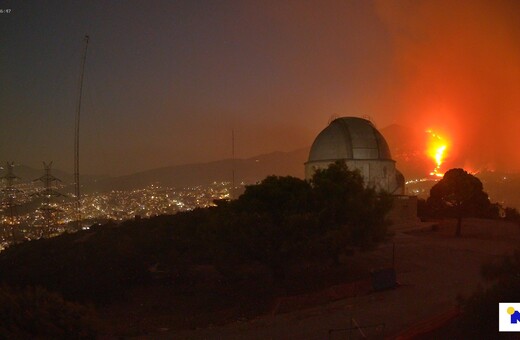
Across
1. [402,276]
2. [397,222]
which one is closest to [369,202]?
[402,276]

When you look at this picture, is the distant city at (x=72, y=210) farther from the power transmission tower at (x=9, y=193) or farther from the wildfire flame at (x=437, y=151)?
the wildfire flame at (x=437, y=151)

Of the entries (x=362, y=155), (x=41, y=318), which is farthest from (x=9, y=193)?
(x=41, y=318)

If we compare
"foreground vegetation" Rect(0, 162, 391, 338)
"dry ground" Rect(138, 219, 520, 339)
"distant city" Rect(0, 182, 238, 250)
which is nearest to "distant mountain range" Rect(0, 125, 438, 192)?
"distant city" Rect(0, 182, 238, 250)

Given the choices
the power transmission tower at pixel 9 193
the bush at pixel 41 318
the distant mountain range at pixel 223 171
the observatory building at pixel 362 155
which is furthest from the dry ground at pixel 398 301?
the distant mountain range at pixel 223 171

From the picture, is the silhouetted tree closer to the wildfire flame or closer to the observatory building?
the observatory building

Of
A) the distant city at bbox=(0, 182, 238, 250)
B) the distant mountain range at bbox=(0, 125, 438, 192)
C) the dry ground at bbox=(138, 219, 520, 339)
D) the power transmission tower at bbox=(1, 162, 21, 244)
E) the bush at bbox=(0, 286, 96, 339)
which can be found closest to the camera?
the bush at bbox=(0, 286, 96, 339)
